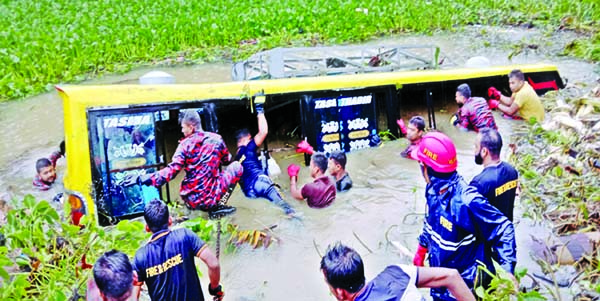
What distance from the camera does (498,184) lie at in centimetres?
424

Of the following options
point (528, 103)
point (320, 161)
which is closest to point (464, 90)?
point (528, 103)

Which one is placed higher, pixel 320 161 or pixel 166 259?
pixel 320 161

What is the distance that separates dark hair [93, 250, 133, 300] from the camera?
11.1ft

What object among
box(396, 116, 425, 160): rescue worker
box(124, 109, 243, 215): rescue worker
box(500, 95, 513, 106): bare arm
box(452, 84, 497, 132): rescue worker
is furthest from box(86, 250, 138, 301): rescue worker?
box(500, 95, 513, 106): bare arm

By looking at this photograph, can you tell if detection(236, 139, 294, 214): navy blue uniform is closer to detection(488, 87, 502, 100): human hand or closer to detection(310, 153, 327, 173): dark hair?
detection(310, 153, 327, 173): dark hair

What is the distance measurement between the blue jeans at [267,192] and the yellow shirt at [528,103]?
4387 mm

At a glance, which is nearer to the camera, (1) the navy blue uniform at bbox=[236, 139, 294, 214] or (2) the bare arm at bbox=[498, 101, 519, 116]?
(1) the navy blue uniform at bbox=[236, 139, 294, 214]

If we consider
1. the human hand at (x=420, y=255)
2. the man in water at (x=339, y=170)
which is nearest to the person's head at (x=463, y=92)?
the man in water at (x=339, y=170)

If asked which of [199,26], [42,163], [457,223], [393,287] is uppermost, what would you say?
[199,26]

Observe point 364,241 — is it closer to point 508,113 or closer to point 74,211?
point 74,211

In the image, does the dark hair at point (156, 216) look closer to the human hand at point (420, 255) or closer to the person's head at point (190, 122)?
the human hand at point (420, 255)

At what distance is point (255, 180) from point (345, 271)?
4.10 metres

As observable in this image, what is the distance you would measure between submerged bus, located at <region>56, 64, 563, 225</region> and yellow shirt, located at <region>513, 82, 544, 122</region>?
617 mm

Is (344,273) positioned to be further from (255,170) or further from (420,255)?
(255,170)
